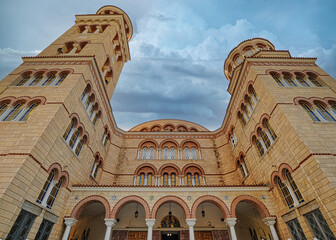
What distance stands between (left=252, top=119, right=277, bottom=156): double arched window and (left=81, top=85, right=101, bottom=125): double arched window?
1193cm

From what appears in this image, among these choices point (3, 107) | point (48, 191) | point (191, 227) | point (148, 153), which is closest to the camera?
point (48, 191)

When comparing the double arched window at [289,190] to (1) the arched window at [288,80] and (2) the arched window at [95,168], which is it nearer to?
(1) the arched window at [288,80]

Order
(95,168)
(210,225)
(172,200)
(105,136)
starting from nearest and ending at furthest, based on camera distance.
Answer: (172,200)
(210,225)
(95,168)
(105,136)

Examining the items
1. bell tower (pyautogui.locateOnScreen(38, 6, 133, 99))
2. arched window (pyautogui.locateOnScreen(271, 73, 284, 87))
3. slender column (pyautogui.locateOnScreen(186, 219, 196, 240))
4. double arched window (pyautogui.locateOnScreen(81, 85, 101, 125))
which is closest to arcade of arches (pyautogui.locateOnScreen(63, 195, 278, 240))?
slender column (pyautogui.locateOnScreen(186, 219, 196, 240))

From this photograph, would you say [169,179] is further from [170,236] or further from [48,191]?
[48,191]

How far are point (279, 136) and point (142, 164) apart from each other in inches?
435

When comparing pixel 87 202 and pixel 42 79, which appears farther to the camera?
pixel 42 79

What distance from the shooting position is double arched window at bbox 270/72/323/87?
11.2m

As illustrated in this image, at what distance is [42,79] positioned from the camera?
36.8 feet

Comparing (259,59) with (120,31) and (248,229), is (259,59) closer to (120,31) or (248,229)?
(248,229)

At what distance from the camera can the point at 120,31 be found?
19938 mm

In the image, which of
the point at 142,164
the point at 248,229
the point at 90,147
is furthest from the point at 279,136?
the point at 90,147

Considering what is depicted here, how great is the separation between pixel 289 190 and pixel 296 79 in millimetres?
7521

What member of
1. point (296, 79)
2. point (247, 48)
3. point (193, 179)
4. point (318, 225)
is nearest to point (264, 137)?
point (296, 79)
